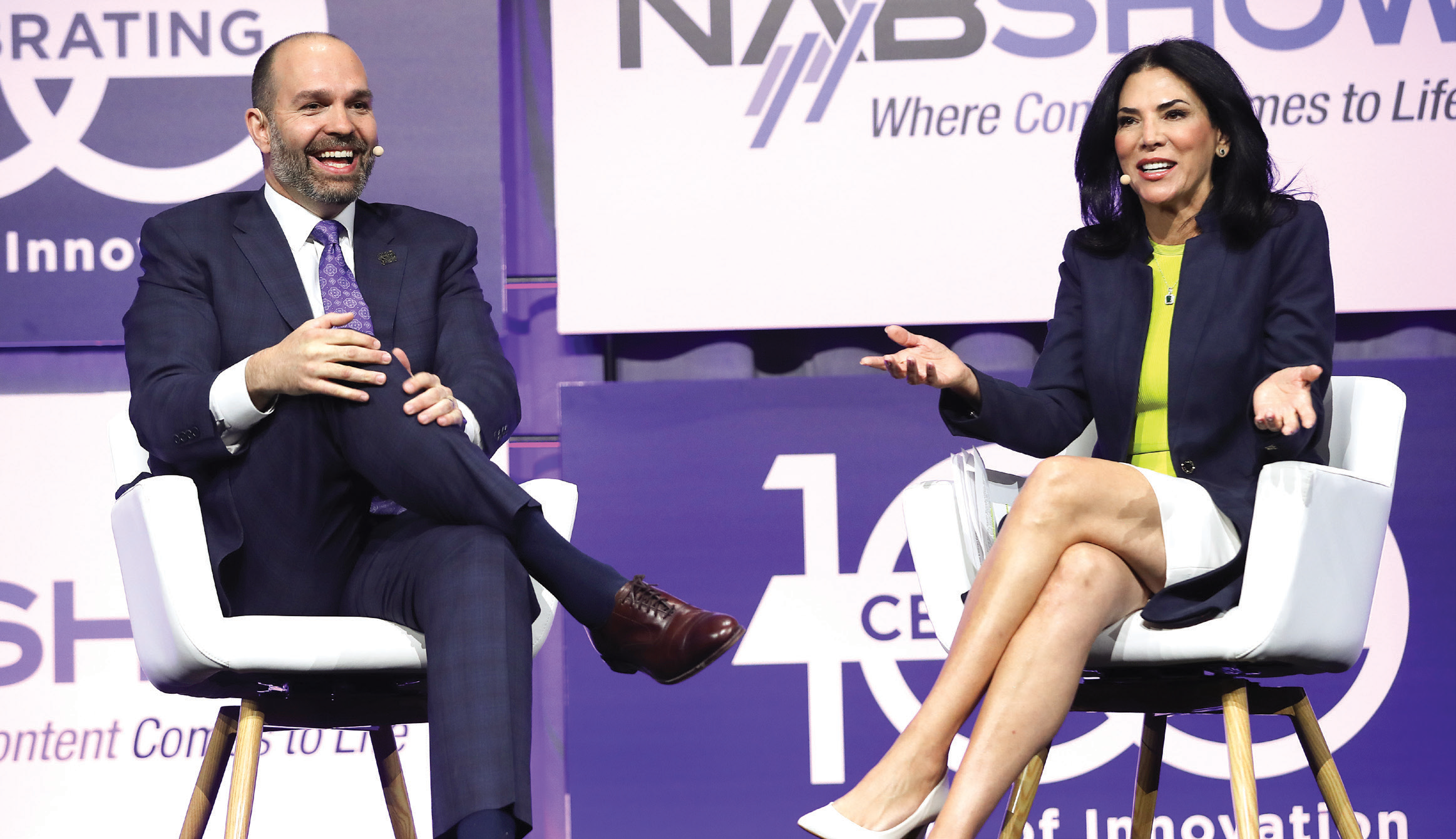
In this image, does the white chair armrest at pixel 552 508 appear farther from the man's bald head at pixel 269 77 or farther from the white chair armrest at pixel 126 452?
the man's bald head at pixel 269 77

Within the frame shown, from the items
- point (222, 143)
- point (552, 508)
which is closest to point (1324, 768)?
point (552, 508)

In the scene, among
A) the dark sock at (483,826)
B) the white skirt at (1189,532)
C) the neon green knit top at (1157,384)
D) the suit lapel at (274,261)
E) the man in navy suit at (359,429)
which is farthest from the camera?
the neon green knit top at (1157,384)

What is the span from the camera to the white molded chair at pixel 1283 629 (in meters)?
1.84

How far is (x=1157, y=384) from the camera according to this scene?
2.14 meters

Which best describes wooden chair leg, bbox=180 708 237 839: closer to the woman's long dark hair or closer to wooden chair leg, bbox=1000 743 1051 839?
wooden chair leg, bbox=1000 743 1051 839

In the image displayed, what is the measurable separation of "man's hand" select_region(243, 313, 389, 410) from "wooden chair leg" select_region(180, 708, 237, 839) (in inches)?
20.6

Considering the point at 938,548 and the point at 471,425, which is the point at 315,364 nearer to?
the point at 471,425

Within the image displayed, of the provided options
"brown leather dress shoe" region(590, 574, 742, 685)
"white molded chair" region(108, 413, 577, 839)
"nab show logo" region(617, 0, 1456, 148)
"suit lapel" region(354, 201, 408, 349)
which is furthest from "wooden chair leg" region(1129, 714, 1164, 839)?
"nab show logo" region(617, 0, 1456, 148)

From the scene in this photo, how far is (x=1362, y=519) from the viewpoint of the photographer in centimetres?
192

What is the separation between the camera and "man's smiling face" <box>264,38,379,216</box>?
216 cm

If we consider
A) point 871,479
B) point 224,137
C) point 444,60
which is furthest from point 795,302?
point 224,137

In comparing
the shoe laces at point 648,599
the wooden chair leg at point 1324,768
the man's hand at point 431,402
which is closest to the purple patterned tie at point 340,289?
the man's hand at point 431,402

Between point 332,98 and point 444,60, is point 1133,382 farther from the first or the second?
point 444,60

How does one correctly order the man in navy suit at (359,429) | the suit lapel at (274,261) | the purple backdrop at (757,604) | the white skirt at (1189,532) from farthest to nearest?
the purple backdrop at (757,604) < the suit lapel at (274,261) < the white skirt at (1189,532) < the man in navy suit at (359,429)
